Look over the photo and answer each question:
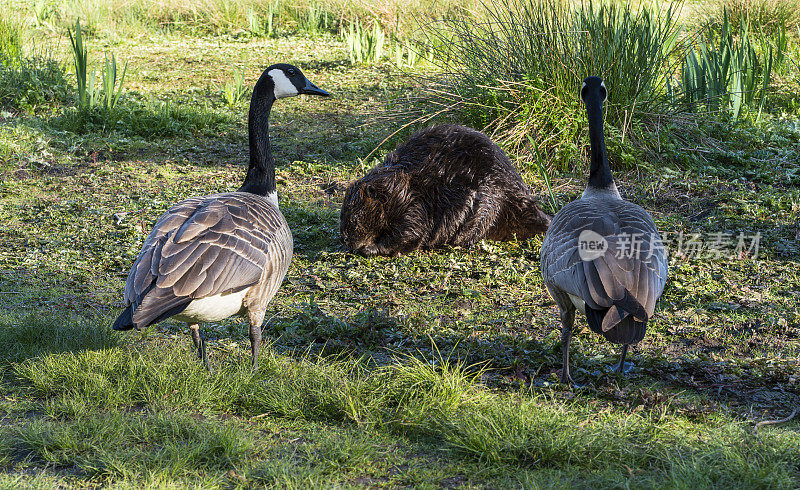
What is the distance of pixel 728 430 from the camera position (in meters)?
3.38

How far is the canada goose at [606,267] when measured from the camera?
347cm

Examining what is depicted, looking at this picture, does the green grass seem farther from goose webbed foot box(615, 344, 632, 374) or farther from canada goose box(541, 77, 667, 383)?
canada goose box(541, 77, 667, 383)

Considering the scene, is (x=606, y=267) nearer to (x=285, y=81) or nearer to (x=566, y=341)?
(x=566, y=341)

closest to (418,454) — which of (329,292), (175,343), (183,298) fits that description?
(183,298)

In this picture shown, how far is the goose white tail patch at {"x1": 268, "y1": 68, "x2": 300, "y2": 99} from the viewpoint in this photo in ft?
17.3

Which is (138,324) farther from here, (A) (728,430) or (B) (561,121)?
(B) (561,121)

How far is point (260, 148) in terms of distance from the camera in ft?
16.8

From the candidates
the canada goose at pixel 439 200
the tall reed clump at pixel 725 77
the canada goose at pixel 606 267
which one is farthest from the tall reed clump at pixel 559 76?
the canada goose at pixel 606 267

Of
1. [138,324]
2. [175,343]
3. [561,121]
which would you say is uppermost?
[561,121]

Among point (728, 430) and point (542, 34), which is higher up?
point (542, 34)

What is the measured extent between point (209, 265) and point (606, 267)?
7.27 ft

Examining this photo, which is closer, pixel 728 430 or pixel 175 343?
pixel 728 430

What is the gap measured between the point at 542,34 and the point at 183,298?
5707 millimetres

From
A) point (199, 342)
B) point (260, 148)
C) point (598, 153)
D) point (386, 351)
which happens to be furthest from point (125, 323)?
point (598, 153)
